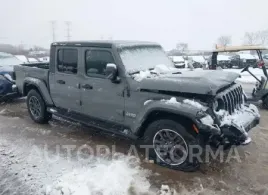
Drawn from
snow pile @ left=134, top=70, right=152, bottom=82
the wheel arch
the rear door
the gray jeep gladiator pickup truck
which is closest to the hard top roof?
the gray jeep gladiator pickup truck

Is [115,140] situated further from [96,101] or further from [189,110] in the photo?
[189,110]

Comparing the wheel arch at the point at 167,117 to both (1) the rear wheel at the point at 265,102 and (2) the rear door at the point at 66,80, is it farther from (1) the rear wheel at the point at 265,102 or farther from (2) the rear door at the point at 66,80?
(1) the rear wheel at the point at 265,102

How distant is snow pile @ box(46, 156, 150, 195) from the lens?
364cm

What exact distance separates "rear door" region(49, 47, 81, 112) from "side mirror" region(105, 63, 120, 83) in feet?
3.23

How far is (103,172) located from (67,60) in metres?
2.36

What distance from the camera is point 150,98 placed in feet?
13.6

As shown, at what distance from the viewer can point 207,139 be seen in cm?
392

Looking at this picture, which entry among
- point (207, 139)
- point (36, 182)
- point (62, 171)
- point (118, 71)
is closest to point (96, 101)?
point (118, 71)

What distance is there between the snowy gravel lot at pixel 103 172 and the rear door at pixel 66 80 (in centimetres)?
75

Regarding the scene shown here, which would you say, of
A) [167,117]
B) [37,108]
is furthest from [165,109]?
[37,108]

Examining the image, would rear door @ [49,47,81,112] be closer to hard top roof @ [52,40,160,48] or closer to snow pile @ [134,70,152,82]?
hard top roof @ [52,40,160,48]

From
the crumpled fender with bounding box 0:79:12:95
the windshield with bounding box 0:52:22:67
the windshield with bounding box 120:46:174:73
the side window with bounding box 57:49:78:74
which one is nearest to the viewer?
the windshield with bounding box 120:46:174:73

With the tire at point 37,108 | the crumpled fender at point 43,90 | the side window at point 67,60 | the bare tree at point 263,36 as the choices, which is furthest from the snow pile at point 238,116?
the bare tree at point 263,36

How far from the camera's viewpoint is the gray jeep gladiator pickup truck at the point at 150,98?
377 cm
